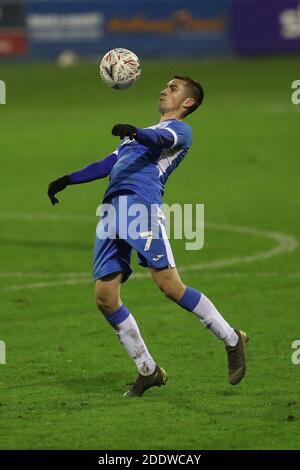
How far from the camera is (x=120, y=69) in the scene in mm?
10430

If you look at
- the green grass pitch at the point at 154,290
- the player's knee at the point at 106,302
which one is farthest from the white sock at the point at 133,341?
the green grass pitch at the point at 154,290

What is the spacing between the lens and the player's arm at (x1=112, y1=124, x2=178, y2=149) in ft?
31.0

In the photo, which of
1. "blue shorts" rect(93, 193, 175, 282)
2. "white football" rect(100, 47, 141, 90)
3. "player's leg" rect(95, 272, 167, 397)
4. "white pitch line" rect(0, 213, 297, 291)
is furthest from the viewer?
"white pitch line" rect(0, 213, 297, 291)

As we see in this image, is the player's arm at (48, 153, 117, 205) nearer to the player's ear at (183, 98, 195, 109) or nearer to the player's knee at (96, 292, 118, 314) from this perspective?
the player's ear at (183, 98, 195, 109)

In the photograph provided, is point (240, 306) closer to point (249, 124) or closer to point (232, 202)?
point (232, 202)

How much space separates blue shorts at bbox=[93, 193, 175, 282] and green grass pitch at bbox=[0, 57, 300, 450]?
106cm

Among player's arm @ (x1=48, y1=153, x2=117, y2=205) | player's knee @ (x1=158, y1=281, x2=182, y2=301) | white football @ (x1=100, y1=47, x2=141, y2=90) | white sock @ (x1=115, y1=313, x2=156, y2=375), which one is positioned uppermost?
white football @ (x1=100, y1=47, x2=141, y2=90)

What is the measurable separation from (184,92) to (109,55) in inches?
26.9

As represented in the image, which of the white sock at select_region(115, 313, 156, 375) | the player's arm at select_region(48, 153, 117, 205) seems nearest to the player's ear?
the player's arm at select_region(48, 153, 117, 205)

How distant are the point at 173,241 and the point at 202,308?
8.83m

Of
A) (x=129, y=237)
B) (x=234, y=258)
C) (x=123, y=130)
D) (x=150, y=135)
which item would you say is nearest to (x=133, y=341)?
(x=129, y=237)

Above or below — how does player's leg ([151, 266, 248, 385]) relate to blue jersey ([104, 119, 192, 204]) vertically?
below

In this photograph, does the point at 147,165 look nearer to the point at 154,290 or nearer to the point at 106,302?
the point at 106,302

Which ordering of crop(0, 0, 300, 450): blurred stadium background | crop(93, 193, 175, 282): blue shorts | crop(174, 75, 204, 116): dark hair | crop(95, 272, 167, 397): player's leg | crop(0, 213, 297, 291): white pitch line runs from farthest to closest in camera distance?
crop(0, 213, 297, 291): white pitch line, crop(174, 75, 204, 116): dark hair, crop(95, 272, 167, 397): player's leg, crop(93, 193, 175, 282): blue shorts, crop(0, 0, 300, 450): blurred stadium background
